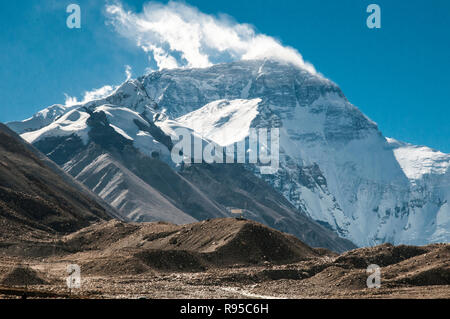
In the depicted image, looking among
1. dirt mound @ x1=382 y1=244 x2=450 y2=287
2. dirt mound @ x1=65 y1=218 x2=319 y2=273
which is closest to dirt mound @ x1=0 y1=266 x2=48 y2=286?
dirt mound @ x1=65 y1=218 x2=319 y2=273

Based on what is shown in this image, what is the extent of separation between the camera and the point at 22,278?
9288 cm

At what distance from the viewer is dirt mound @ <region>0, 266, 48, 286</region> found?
298 ft

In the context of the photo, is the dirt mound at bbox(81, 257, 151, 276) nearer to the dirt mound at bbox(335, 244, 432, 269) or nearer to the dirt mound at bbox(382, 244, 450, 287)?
the dirt mound at bbox(335, 244, 432, 269)

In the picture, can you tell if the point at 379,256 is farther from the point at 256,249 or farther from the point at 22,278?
the point at 22,278

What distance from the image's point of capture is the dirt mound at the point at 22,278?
90.8 metres

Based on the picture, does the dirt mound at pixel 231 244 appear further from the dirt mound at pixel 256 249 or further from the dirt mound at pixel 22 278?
the dirt mound at pixel 22 278

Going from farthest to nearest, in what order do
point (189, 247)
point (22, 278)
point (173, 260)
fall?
point (189, 247)
point (173, 260)
point (22, 278)

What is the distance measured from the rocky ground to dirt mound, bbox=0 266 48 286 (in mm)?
124

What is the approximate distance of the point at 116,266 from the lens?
110312mm

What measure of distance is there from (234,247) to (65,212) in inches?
3535

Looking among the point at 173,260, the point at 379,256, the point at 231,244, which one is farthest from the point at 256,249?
the point at 379,256

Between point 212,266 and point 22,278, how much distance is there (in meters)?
31.7
